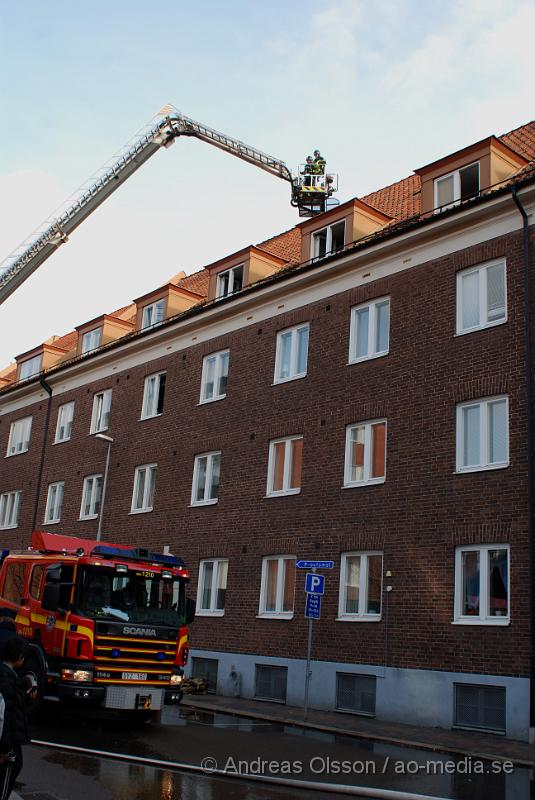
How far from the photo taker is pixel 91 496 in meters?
28.8

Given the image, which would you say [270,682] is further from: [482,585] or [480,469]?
[480,469]

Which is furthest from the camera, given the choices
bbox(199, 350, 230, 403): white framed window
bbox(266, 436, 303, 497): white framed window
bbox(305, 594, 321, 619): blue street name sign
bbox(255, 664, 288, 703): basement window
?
bbox(199, 350, 230, 403): white framed window

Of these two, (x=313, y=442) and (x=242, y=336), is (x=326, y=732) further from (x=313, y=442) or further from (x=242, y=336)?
(x=242, y=336)

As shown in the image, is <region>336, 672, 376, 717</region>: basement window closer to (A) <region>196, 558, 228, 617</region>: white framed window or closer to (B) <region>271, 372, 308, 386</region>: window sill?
(A) <region>196, 558, 228, 617</region>: white framed window

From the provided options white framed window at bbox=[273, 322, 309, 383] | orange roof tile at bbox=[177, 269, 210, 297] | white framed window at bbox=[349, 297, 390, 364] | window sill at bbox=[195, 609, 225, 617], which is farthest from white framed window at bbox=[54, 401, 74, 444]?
white framed window at bbox=[349, 297, 390, 364]

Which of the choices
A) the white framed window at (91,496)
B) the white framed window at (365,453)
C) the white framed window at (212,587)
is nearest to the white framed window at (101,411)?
the white framed window at (91,496)

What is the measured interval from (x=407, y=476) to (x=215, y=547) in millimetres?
6719

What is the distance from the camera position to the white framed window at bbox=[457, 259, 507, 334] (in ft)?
57.4

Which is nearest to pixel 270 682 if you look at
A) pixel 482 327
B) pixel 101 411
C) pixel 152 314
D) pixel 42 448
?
pixel 482 327

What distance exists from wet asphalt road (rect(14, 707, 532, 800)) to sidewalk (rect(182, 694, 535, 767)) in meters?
0.39

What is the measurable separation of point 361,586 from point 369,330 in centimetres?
602

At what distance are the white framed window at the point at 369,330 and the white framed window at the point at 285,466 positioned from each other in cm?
268

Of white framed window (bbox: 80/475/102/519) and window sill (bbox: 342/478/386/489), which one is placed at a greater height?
white framed window (bbox: 80/475/102/519)

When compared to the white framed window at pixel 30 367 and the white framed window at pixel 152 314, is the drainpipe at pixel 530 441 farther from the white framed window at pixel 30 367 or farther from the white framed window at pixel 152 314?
the white framed window at pixel 30 367
